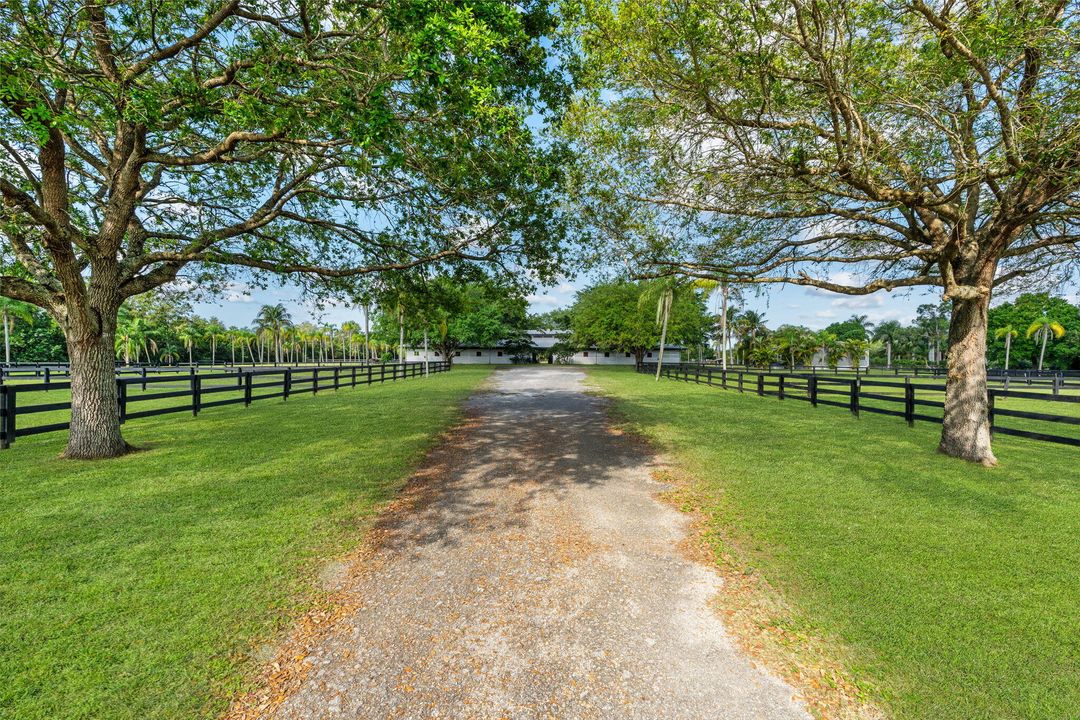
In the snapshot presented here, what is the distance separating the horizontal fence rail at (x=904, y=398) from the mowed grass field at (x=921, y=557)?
723 mm

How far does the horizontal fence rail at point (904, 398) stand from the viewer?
24.7 ft

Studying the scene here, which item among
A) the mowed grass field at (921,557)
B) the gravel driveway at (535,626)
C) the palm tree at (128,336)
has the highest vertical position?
the palm tree at (128,336)

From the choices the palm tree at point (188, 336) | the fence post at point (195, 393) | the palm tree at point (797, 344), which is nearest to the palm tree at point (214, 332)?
the palm tree at point (188, 336)

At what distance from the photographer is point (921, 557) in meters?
3.86

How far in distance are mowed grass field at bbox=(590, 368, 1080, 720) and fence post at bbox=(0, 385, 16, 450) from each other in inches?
448

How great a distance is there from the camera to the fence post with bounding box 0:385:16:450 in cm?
712

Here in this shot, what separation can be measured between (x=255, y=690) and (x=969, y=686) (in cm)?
413

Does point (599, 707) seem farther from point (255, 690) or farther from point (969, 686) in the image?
point (969, 686)

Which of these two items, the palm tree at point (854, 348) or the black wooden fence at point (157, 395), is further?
the palm tree at point (854, 348)

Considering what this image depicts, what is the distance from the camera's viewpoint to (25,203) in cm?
570

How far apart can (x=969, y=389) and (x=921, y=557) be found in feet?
16.6

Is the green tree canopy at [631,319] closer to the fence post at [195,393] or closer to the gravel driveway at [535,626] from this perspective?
the fence post at [195,393]

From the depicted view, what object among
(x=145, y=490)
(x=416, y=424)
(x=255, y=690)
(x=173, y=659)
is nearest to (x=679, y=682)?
(x=255, y=690)

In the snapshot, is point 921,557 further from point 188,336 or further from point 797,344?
point 188,336
